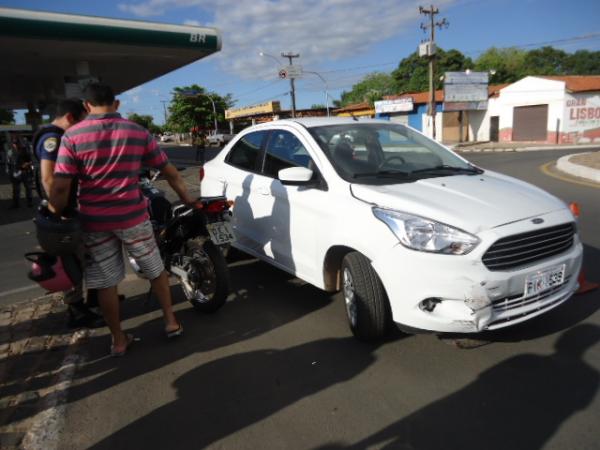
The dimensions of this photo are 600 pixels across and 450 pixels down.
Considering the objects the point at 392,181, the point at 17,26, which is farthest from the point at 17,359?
the point at 17,26

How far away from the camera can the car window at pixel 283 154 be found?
411cm

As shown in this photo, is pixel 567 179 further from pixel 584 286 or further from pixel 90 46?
pixel 90 46

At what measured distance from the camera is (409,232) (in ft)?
9.68

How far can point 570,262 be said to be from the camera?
3.19 metres

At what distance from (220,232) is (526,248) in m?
2.44

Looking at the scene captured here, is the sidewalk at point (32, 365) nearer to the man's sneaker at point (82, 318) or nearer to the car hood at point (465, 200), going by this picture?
the man's sneaker at point (82, 318)

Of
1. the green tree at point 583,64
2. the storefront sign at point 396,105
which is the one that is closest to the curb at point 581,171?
the storefront sign at point 396,105

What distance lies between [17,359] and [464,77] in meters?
36.9

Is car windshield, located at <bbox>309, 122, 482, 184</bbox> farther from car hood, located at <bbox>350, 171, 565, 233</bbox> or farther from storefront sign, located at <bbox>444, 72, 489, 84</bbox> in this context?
storefront sign, located at <bbox>444, 72, 489, 84</bbox>

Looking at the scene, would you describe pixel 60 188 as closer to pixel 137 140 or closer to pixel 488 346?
pixel 137 140

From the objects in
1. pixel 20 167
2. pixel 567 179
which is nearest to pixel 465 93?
pixel 567 179

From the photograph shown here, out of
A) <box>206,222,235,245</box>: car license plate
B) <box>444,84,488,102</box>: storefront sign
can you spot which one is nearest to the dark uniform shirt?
<box>206,222,235,245</box>: car license plate

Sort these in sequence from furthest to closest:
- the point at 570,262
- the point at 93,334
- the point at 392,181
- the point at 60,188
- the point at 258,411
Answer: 1. the point at 93,334
2. the point at 392,181
3. the point at 570,262
4. the point at 60,188
5. the point at 258,411

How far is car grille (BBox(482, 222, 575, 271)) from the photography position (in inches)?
111
